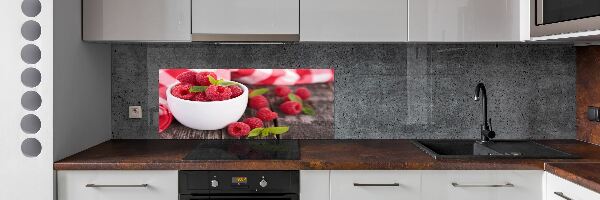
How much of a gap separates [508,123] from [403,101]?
0.53 metres

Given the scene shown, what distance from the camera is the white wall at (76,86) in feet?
7.70

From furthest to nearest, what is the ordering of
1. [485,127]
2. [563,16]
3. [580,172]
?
[485,127]
[563,16]
[580,172]

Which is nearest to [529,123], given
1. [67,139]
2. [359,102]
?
[359,102]

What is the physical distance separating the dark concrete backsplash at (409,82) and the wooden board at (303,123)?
5cm

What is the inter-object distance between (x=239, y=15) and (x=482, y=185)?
1.20 m

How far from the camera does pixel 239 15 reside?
8.49 ft

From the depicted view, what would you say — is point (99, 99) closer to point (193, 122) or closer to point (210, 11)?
point (193, 122)
